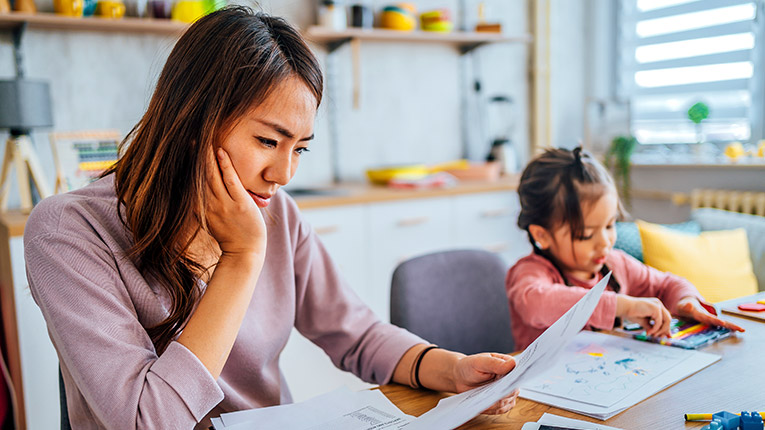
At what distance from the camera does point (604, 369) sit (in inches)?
37.7

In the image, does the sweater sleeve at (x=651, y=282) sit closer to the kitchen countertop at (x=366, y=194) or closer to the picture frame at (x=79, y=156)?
the kitchen countertop at (x=366, y=194)

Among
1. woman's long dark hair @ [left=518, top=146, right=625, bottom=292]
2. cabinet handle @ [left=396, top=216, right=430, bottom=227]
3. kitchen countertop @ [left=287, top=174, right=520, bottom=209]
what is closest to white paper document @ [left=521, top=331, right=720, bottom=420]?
woman's long dark hair @ [left=518, top=146, right=625, bottom=292]

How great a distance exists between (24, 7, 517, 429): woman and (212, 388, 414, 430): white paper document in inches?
2.6

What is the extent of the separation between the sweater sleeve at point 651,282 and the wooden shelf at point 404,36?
1804 millimetres

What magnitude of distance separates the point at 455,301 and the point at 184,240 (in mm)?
834

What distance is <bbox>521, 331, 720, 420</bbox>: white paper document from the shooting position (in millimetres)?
839

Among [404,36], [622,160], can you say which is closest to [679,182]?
[622,160]

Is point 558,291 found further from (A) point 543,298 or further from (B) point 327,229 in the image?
(B) point 327,229

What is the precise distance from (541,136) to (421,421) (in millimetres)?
3138

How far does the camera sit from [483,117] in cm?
363

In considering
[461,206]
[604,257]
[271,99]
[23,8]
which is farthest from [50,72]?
[604,257]

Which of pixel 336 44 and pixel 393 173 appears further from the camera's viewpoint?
pixel 336 44

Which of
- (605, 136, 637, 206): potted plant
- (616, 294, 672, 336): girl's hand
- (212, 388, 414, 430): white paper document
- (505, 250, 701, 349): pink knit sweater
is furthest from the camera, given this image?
(605, 136, 637, 206): potted plant

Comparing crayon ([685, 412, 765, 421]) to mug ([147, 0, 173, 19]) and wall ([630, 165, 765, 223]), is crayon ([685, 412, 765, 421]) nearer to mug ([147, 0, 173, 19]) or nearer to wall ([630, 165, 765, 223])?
wall ([630, 165, 765, 223])
